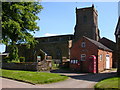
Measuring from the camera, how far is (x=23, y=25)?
30.9m

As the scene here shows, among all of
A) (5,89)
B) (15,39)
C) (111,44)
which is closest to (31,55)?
(15,39)

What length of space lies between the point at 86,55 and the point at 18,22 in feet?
46.0

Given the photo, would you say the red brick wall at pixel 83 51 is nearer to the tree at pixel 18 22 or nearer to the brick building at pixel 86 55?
the brick building at pixel 86 55

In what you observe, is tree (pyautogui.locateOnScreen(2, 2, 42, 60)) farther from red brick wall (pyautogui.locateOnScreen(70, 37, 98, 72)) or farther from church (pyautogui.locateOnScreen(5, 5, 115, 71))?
church (pyautogui.locateOnScreen(5, 5, 115, 71))

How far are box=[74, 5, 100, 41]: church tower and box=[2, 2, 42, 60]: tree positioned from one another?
24506 millimetres

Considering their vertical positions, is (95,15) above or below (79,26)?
above

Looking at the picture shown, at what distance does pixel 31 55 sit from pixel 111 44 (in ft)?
91.5

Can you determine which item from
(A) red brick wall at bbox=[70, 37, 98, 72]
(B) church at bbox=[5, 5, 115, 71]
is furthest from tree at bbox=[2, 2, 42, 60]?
(B) church at bbox=[5, 5, 115, 71]

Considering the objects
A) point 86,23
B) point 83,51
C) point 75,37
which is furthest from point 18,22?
point 86,23

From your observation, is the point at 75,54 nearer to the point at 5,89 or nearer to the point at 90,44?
the point at 90,44

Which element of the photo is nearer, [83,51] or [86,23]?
[83,51]

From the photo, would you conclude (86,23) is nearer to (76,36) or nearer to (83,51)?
(76,36)

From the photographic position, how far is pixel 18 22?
29.8 metres

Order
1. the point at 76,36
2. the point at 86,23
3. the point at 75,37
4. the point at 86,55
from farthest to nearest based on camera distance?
1. the point at 86,23
2. the point at 76,36
3. the point at 75,37
4. the point at 86,55
